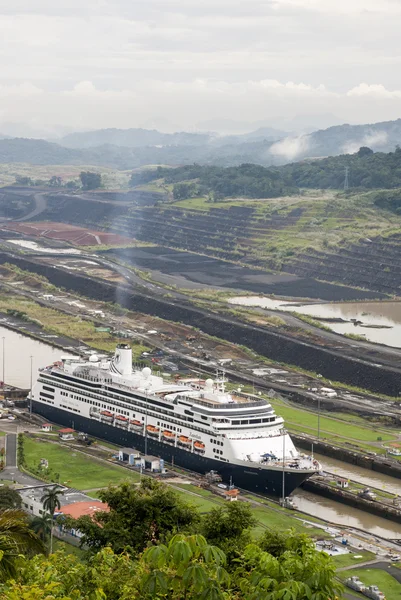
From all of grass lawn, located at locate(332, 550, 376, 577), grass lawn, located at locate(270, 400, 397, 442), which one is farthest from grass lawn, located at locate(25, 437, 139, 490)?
grass lawn, located at locate(270, 400, 397, 442)

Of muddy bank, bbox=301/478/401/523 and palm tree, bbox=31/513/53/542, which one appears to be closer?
palm tree, bbox=31/513/53/542

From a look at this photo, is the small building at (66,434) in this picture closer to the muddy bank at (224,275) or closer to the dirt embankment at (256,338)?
the dirt embankment at (256,338)

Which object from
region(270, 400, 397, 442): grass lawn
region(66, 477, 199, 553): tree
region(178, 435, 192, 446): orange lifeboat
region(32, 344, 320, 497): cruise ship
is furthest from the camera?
region(270, 400, 397, 442): grass lawn

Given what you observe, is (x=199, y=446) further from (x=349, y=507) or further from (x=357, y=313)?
(x=357, y=313)

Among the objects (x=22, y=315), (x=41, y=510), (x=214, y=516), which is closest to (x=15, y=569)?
(x=214, y=516)

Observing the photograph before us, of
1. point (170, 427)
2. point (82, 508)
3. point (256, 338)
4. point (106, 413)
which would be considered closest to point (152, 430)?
point (170, 427)

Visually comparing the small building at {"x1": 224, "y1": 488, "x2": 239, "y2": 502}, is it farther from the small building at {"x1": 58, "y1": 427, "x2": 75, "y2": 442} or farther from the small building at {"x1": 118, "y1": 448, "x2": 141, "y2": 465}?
the small building at {"x1": 58, "y1": 427, "x2": 75, "y2": 442}
